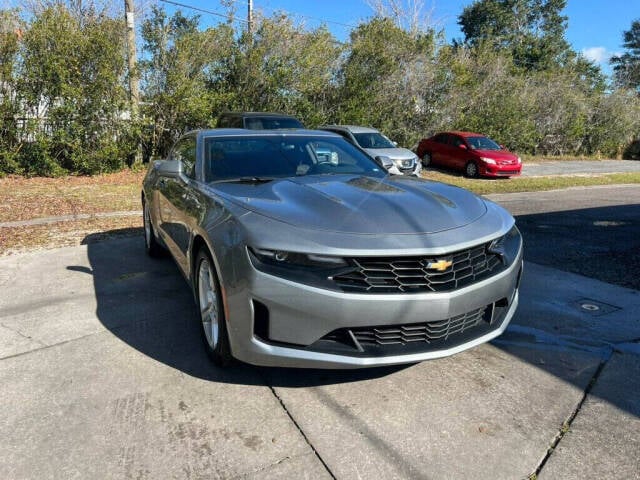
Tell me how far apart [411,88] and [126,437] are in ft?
61.9

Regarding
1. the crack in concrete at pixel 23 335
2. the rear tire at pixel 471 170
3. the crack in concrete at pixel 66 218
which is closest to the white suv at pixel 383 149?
the rear tire at pixel 471 170

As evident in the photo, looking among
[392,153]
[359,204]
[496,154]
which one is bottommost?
[496,154]

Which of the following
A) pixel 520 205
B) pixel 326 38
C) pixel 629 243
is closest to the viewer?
pixel 629 243

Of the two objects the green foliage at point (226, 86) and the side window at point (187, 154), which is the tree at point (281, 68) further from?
the side window at point (187, 154)

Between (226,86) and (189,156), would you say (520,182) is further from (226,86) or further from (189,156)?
(189,156)

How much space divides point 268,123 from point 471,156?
775cm

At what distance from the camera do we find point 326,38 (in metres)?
17.0

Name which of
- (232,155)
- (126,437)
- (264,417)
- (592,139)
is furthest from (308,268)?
(592,139)

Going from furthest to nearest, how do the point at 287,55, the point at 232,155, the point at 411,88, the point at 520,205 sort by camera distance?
the point at 411,88
the point at 287,55
the point at 520,205
the point at 232,155

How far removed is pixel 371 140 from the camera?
1494 centimetres

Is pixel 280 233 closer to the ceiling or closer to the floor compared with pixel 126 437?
closer to the ceiling

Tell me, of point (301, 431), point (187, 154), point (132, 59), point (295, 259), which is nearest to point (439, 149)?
point (132, 59)

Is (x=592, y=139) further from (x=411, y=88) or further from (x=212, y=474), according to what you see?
(x=212, y=474)

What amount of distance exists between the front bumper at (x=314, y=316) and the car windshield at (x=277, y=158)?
136cm
